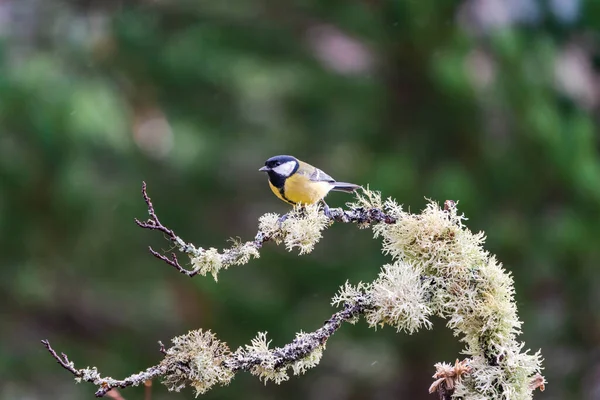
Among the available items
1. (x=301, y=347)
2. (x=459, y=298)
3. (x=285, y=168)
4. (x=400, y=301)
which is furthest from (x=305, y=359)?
(x=285, y=168)

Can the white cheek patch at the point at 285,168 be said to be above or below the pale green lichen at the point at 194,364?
above

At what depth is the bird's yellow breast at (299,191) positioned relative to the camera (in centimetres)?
215

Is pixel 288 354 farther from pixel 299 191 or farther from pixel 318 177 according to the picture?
pixel 318 177

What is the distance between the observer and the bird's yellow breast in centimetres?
215

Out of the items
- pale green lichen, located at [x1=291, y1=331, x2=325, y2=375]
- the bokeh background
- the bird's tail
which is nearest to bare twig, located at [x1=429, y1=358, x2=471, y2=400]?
pale green lichen, located at [x1=291, y1=331, x2=325, y2=375]

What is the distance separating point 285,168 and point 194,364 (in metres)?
1.13

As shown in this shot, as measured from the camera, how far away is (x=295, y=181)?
2.17 meters

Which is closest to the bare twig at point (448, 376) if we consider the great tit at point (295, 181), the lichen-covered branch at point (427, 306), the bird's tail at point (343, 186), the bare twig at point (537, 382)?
the lichen-covered branch at point (427, 306)

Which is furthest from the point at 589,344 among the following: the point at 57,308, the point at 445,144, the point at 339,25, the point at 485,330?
the point at 57,308

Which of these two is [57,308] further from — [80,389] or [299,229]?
[299,229]

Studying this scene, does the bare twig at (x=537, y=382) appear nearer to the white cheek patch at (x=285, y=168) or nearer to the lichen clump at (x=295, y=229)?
the lichen clump at (x=295, y=229)

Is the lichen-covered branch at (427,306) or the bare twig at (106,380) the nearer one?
the bare twig at (106,380)

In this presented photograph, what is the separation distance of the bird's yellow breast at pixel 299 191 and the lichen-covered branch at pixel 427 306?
0.74m

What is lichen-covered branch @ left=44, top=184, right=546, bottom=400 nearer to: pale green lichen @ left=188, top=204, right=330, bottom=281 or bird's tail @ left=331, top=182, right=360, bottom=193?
pale green lichen @ left=188, top=204, right=330, bottom=281
